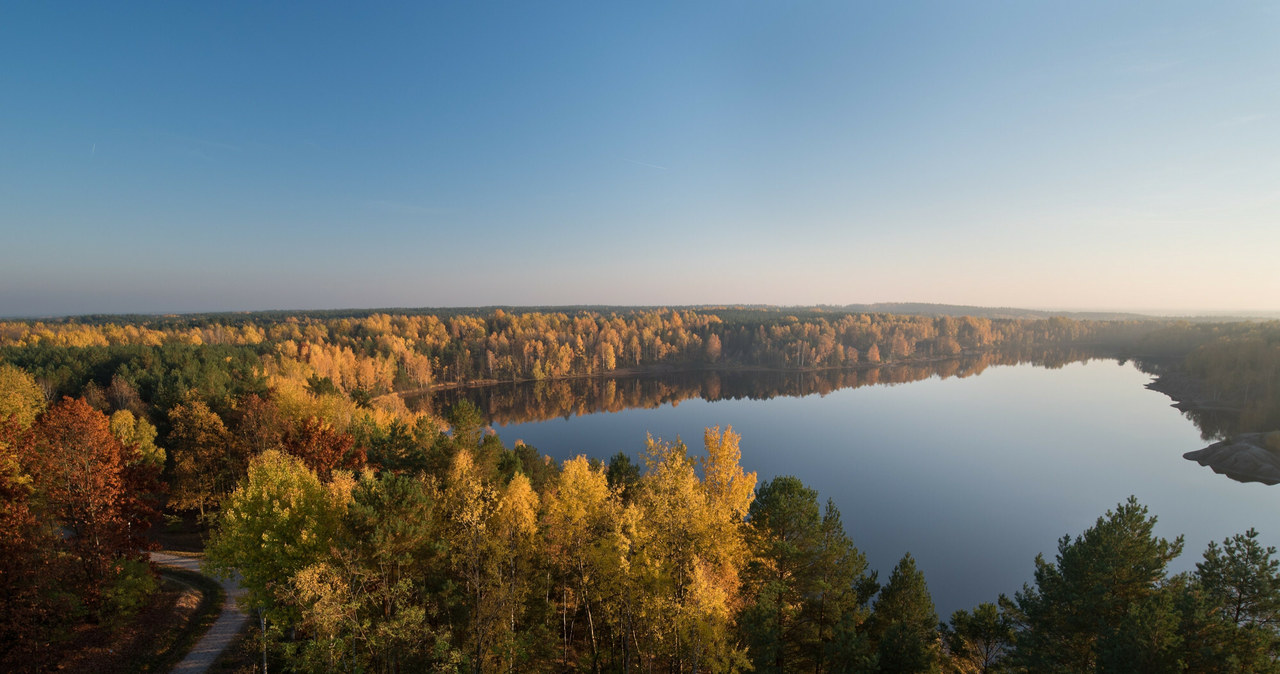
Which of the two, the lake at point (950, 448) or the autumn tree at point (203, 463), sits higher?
the autumn tree at point (203, 463)

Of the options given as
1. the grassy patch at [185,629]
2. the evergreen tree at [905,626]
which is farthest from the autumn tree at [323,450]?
the evergreen tree at [905,626]

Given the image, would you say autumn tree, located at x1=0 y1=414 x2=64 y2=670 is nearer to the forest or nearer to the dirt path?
the forest

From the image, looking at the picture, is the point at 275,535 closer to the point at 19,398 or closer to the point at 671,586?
the point at 671,586

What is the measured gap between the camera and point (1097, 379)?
11244 cm

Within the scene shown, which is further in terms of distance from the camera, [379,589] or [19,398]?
[19,398]

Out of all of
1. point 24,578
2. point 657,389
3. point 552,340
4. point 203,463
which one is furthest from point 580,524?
point 552,340

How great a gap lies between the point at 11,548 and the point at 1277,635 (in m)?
36.6

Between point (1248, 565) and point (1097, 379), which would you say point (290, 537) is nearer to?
point (1248, 565)

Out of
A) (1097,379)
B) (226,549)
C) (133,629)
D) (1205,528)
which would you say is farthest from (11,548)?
(1097,379)

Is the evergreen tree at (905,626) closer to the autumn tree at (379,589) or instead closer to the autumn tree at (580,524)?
the autumn tree at (580,524)

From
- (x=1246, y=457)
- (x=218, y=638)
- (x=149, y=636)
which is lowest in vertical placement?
(x=1246, y=457)

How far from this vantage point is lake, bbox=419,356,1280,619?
37.3m

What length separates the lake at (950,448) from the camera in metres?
37.3

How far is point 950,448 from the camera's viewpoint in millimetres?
61219
